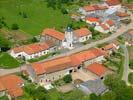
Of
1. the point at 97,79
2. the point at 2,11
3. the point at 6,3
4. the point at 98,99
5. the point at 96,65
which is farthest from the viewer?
the point at 6,3

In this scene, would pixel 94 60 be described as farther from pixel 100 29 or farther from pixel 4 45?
pixel 4 45

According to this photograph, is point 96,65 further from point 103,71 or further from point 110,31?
point 110,31

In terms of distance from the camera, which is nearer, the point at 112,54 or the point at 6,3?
the point at 112,54

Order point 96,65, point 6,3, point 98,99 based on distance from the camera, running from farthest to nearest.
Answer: point 6,3
point 96,65
point 98,99

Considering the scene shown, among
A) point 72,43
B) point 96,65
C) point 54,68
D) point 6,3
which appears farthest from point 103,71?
point 6,3

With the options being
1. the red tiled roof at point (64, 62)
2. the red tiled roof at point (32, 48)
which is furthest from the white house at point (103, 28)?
the red tiled roof at point (32, 48)

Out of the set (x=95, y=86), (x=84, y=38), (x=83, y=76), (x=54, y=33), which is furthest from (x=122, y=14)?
(x=95, y=86)

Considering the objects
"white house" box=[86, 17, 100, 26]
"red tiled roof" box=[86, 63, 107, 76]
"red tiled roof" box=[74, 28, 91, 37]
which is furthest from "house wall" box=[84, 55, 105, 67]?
"white house" box=[86, 17, 100, 26]

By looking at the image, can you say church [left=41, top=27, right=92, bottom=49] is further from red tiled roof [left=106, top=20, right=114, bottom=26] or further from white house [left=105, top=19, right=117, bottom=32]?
red tiled roof [left=106, top=20, right=114, bottom=26]
